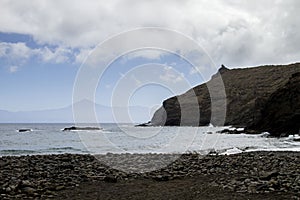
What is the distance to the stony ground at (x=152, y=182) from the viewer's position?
13523 mm

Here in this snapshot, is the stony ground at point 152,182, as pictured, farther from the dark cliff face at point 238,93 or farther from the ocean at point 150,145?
the dark cliff face at point 238,93

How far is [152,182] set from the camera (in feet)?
55.3

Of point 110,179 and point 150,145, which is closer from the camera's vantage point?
point 110,179

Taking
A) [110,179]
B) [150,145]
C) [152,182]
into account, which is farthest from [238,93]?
[110,179]

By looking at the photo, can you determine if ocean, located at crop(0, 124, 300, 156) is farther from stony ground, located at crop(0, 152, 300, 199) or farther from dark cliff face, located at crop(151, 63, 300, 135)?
dark cliff face, located at crop(151, 63, 300, 135)

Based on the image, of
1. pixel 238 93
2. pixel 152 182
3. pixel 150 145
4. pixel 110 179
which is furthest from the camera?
pixel 238 93

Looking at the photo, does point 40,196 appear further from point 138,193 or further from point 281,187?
point 281,187

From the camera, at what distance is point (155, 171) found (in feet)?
66.2

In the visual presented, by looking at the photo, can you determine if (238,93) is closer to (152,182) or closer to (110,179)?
(152,182)

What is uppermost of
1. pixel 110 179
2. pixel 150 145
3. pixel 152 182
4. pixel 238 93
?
pixel 238 93

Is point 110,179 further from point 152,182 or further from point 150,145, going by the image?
point 150,145

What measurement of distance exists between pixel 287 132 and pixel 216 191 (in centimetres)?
5138

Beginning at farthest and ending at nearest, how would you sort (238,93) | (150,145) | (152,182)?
(238,93) < (150,145) < (152,182)

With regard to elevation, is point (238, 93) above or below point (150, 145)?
above
